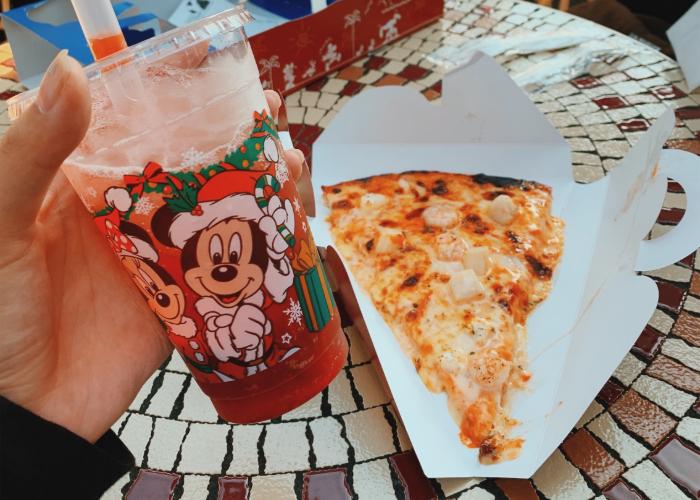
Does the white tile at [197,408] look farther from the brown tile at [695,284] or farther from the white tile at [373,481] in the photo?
the brown tile at [695,284]

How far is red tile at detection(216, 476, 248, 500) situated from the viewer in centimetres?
86

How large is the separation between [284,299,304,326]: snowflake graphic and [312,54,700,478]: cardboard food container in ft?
0.85

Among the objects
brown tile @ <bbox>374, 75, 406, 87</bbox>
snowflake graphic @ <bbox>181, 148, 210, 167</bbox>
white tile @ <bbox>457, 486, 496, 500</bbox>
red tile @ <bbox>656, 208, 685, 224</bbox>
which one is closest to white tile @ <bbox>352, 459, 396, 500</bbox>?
white tile @ <bbox>457, 486, 496, 500</bbox>

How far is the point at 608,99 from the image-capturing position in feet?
A: 5.69

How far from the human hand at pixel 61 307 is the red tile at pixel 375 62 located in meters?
1.00

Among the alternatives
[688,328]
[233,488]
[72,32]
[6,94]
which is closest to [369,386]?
[233,488]

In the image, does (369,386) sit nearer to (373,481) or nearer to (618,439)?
(373,481)

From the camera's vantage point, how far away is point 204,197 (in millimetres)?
625

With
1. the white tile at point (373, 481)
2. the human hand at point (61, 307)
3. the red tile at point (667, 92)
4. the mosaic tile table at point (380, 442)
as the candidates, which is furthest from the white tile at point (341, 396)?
the red tile at point (667, 92)

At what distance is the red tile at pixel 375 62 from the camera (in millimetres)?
1984

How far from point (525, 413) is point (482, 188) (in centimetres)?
67

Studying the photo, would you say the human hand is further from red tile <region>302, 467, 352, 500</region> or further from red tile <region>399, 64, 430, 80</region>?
red tile <region>399, 64, 430, 80</region>

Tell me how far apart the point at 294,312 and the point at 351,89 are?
126 centimetres

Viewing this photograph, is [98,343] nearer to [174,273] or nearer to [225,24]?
[174,273]
